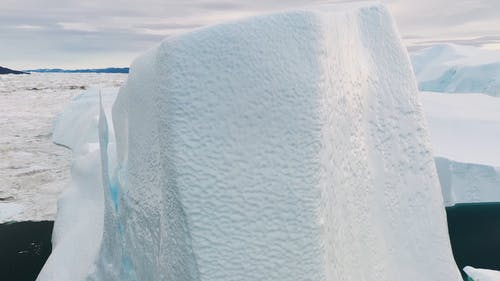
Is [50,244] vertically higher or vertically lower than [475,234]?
higher

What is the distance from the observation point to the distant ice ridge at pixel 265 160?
146cm

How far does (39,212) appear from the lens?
5.68 metres

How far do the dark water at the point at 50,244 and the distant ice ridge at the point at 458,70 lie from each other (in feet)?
28.3

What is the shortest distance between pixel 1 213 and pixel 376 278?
4.97 meters

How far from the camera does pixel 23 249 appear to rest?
4.70 m

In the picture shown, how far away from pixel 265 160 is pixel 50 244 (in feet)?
12.9

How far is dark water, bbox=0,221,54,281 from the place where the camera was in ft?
→ 13.8

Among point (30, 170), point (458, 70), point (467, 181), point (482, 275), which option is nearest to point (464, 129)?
point (467, 181)

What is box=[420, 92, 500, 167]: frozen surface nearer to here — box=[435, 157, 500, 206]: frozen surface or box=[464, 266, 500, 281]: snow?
box=[435, 157, 500, 206]: frozen surface

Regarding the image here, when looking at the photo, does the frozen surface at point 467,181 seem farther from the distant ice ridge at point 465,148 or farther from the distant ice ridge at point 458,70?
the distant ice ridge at point 458,70

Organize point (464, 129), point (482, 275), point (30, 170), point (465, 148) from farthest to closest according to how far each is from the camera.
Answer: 1. point (30, 170)
2. point (464, 129)
3. point (465, 148)
4. point (482, 275)

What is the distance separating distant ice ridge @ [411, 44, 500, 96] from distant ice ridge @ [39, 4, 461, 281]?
13.0m

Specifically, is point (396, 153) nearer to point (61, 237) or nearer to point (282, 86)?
point (282, 86)

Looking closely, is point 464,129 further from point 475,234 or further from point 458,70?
point 458,70
